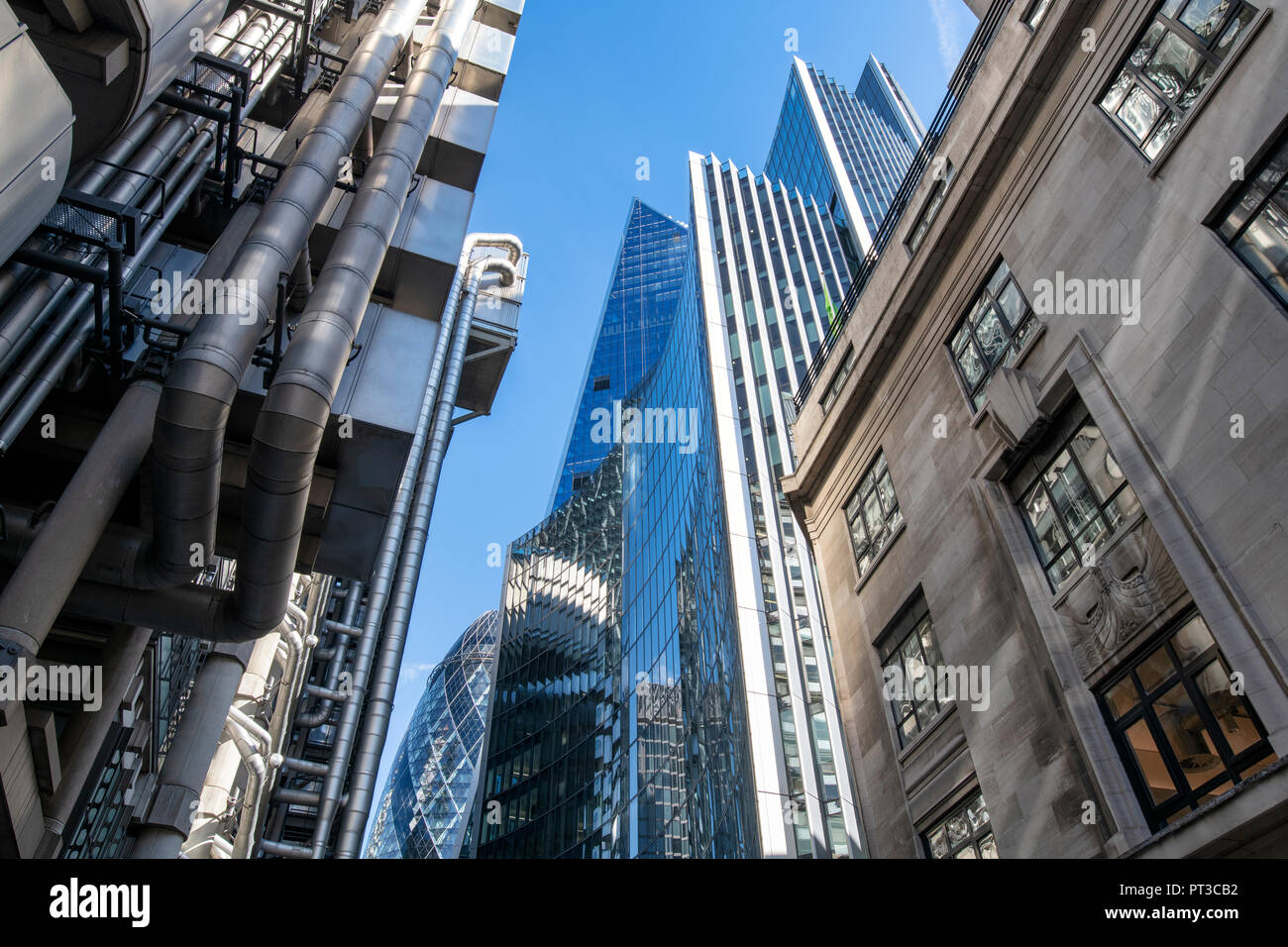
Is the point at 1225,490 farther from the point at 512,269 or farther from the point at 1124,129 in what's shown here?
the point at 512,269

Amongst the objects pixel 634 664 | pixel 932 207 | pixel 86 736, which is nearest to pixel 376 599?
pixel 634 664

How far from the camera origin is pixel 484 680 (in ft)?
490

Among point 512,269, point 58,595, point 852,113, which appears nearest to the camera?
point 58,595

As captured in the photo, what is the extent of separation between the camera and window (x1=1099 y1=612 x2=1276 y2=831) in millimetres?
10914

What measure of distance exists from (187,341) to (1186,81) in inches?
646

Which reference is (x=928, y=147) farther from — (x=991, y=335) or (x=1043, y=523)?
(x=1043, y=523)

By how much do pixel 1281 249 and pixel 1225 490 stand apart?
338 centimetres

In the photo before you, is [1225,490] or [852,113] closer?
[1225,490]

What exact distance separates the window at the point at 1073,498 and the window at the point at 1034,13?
8.97 m

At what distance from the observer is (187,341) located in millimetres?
11805

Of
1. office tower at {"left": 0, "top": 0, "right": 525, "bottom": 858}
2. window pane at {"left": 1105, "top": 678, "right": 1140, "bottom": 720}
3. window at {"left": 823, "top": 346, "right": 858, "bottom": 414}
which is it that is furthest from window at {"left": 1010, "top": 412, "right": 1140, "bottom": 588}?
office tower at {"left": 0, "top": 0, "right": 525, "bottom": 858}

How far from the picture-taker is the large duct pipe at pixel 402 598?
47.8 meters
